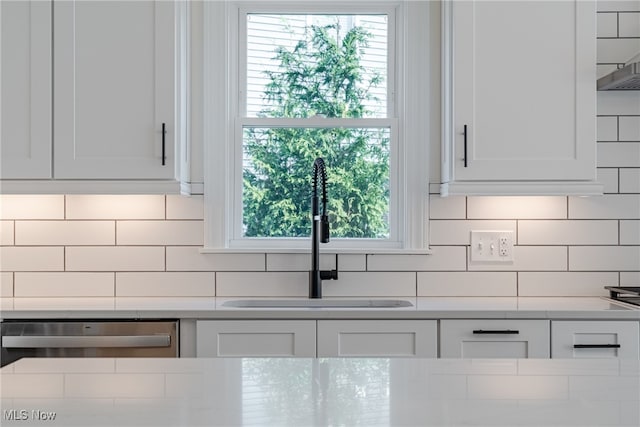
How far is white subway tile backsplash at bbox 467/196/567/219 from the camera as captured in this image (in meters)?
2.87

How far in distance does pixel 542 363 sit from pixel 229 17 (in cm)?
222

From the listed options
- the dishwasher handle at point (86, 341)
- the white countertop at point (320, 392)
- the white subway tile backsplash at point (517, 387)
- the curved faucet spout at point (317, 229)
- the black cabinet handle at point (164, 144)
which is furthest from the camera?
the curved faucet spout at point (317, 229)

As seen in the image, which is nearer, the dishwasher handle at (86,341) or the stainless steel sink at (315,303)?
the dishwasher handle at (86,341)

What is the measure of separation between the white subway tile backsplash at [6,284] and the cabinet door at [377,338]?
1.49 metres

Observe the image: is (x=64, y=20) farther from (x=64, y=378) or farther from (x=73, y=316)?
(x=64, y=378)

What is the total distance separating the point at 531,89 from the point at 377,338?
1.19 m

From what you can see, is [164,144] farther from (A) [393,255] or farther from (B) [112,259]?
(A) [393,255]

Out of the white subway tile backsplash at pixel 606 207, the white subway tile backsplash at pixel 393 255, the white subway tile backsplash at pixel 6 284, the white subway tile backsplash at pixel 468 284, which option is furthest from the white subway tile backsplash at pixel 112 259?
the white subway tile backsplash at pixel 606 207

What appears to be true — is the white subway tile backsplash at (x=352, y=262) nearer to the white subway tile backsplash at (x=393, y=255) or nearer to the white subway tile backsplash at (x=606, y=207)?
the white subway tile backsplash at (x=393, y=255)

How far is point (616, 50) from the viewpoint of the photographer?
9.37 feet

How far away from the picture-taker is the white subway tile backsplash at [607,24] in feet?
9.39

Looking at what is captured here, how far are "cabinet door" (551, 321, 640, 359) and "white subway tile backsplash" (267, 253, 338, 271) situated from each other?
0.98 meters

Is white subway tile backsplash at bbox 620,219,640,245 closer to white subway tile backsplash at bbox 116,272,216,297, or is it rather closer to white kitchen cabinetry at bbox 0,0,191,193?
white subway tile backsplash at bbox 116,272,216,297

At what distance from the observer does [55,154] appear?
2529mm
